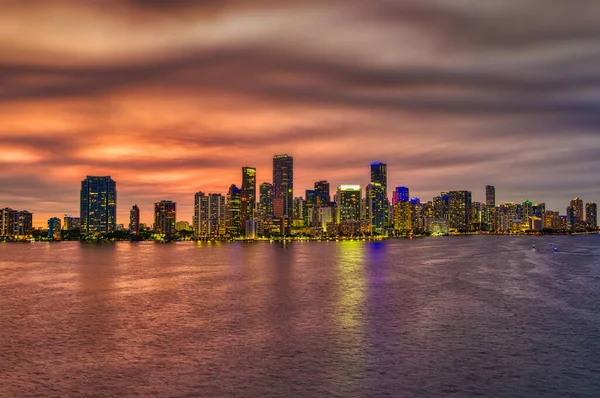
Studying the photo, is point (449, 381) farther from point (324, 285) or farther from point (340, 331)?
point (324, 285)

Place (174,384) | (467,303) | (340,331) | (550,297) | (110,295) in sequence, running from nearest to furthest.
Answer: (174,384)
(340,331)
(467,303)
(550,297)
(110,295)

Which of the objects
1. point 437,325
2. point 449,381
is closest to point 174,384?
point 449,381

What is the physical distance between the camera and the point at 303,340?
143 ft

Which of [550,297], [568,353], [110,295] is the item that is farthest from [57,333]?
[550,297]

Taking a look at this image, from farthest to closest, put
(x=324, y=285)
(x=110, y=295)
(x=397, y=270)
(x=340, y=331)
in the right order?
(x=397, y=270)
(x=324, y=285)
(x=110, y=295)
(x=340, y=331)

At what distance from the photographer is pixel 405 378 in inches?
1307

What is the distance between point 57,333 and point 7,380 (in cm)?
1437

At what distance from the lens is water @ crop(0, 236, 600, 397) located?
3203cm

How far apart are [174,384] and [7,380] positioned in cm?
1145

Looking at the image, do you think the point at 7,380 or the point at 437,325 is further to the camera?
the point at 437,325

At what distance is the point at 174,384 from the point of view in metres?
32.1

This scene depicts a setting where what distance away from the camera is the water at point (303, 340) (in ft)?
105

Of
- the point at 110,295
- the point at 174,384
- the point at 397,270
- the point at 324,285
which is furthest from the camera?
the point at 397,270

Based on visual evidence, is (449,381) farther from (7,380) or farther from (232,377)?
(7,380)
